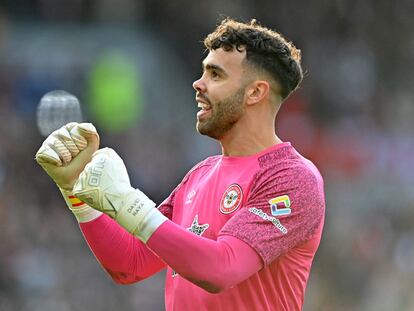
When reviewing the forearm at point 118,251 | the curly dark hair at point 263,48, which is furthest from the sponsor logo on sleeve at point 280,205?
the forearm at point 118,251

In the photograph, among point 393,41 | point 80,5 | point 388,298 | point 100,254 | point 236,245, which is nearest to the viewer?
point 236,245

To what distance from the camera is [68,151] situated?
11.9ft

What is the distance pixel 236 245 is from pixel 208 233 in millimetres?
295

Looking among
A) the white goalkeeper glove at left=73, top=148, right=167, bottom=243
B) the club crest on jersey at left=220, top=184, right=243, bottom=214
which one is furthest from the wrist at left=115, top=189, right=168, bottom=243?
the club crest on jersey at left=220, top=184, right=243, bottom=214

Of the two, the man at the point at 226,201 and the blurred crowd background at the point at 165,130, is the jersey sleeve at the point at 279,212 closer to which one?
the man at the point at 226,201

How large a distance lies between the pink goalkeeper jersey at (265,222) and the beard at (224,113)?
0.54 ft

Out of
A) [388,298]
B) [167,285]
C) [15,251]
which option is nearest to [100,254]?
[167,285]

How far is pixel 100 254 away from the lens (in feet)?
12.9

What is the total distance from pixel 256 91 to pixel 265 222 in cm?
61

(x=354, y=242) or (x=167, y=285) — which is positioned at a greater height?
(x=167, y=285)

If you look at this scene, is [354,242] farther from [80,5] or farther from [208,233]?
[208,233]

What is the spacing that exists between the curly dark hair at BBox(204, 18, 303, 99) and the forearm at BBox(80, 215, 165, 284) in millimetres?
851

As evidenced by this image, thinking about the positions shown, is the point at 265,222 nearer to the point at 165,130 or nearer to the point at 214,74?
the point at 214,74

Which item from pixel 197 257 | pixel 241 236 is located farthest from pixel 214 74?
pixel 197 257
